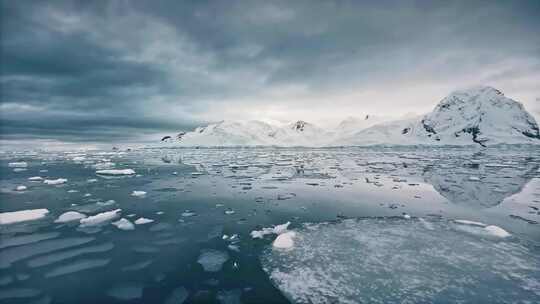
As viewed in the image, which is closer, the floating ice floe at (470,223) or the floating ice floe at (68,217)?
the floating ice floe at (470,223)

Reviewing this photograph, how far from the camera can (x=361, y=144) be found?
108 metres

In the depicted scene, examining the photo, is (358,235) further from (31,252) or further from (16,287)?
(31,252)

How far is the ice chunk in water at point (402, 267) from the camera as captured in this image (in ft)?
16.0

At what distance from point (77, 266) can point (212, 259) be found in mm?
2806

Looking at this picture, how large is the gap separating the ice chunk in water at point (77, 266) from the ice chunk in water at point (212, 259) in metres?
2.07

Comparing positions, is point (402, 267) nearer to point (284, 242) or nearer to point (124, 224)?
point (284, 242)

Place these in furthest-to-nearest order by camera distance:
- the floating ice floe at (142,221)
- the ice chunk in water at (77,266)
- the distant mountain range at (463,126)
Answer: the distant mountain range at (463,126), the floating ice floe at (142,221), the ice chunk in water at (77,266)

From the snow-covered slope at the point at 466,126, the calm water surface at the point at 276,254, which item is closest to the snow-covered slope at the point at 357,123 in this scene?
the snow-covered slope at the point at 466,126

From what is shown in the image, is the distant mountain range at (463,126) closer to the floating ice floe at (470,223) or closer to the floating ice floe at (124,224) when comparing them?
the floating ice floe at (470,223)

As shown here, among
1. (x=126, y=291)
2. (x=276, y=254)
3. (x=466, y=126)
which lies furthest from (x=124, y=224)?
(x=466, y=126)

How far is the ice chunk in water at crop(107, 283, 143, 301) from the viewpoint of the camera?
15.9 ft

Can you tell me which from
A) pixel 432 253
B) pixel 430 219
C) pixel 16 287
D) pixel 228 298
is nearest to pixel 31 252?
pixel 16 287

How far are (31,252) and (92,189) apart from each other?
32.4 feet

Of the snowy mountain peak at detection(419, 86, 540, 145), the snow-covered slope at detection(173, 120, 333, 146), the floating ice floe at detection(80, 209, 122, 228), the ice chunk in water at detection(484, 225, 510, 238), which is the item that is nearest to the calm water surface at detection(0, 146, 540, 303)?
the ice chunk in water at detection(484, 225, 510, 238)
